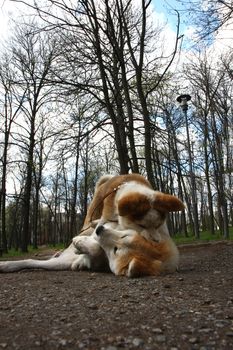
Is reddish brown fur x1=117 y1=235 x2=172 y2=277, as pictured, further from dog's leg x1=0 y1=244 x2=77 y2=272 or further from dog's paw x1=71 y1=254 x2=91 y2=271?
dog's leg x1=0 y1=244 x2=77 y2=272

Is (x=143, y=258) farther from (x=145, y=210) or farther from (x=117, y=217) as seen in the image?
(x=117, y=217)

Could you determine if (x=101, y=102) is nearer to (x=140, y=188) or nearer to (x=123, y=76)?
(x=123, y=76)

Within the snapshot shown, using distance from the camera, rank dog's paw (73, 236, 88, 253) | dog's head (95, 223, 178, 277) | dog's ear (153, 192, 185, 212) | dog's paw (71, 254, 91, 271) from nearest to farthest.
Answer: dog's head (95, 223, 178, 277) → dog's ear (153, 192, 185, 212) → dog's paw (73, 236, 88, 253) → dog's paw (71, 254, 91, 271)

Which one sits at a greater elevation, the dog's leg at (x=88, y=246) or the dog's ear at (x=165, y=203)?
the dog's ear at (x=165, y=203)

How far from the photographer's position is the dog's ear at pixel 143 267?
607cm

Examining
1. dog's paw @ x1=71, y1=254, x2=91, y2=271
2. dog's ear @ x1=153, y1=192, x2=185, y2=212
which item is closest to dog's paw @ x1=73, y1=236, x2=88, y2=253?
dog's paw @ x1=71, y1=254, x2=91, y2=271

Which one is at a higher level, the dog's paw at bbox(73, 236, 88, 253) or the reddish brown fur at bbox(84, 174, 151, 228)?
the reddish brown fur at bbox(84, 174, 151, 228)

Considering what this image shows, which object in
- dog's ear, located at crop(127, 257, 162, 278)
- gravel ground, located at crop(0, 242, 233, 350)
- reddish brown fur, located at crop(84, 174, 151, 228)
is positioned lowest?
gravel ground, located at crop(0, 242, 233, 350)

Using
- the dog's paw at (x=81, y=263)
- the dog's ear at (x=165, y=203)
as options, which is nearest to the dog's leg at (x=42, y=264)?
the dog's paw at (x=81, y=263)

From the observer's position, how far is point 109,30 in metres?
12.8

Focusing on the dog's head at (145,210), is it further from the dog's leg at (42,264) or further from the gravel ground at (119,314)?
the dog's leg at (42,264)

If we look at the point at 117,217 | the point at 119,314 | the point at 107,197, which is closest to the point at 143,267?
the point at 117,217

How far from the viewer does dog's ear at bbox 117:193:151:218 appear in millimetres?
6777

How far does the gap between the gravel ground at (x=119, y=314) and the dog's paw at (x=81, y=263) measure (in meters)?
1.67
